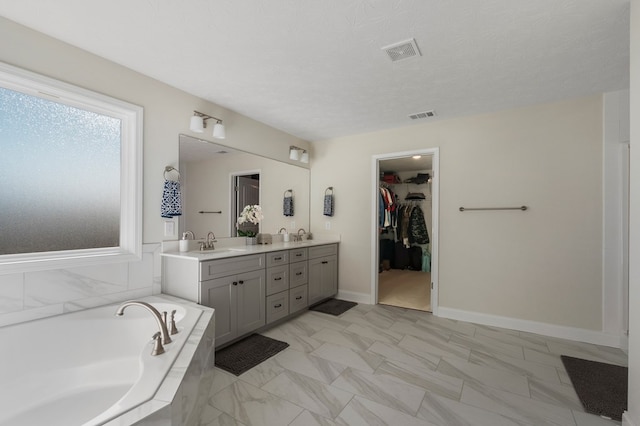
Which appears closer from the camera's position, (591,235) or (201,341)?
(201,341)

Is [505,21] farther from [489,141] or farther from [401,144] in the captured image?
[401,144]

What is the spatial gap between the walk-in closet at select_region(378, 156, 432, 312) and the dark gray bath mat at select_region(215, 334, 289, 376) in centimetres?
283

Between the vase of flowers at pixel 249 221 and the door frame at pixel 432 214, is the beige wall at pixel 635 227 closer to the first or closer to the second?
the door frame at pixel 432 214

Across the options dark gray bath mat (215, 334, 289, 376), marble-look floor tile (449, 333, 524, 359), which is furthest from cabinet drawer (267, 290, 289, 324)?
marble-look floor tile (449, 333, 524, 359)

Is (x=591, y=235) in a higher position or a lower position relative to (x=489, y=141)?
lower

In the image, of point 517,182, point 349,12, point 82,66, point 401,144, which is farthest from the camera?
point 401,144

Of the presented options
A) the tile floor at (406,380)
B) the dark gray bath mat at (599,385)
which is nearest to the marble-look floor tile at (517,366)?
the tile floor at (406,380)

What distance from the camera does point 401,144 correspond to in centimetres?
372

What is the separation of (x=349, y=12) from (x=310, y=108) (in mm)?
1454

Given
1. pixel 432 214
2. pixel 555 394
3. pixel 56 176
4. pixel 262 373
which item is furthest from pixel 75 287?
pixel 432 214

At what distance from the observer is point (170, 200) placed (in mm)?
2498

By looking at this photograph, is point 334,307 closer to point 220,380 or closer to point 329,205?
point 329,205

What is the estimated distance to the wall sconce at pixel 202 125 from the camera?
2686 millimetres

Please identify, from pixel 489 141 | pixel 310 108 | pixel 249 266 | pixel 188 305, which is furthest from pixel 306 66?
pixel 489 141
